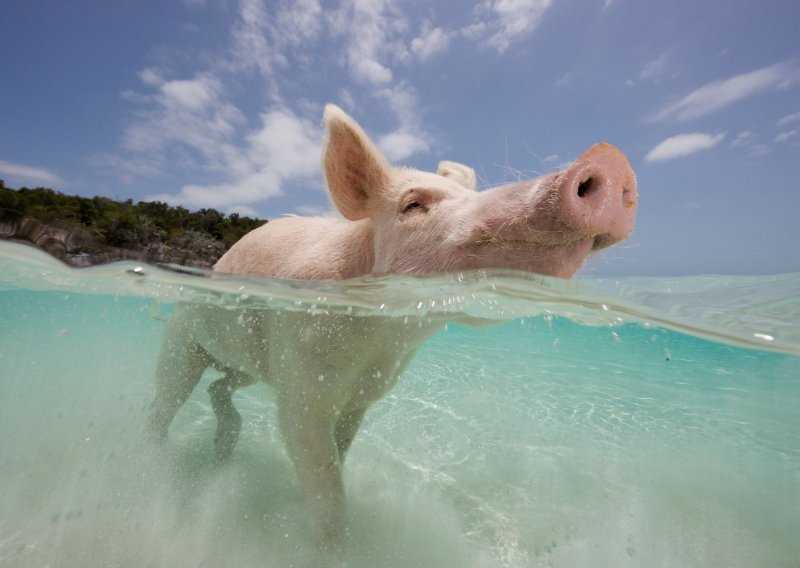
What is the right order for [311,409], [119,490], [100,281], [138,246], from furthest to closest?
[100,281]
[138,246]
[119,490]
[311,409]

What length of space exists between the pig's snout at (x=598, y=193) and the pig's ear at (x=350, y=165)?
1450 millimetres

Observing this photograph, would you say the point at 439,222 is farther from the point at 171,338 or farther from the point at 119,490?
the point at 119,490

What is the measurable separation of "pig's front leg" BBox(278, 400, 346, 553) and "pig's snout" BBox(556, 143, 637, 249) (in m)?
1.97

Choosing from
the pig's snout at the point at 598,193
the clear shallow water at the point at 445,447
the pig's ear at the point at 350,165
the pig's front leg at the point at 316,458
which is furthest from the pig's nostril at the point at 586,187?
the pig's front leg at the point at 316,458

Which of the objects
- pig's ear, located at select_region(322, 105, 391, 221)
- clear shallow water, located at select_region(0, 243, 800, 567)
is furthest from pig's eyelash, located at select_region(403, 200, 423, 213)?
clear shallow water, located at select_region(0, 243, 800, 567)

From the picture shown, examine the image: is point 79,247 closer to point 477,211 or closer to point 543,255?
point 477,211

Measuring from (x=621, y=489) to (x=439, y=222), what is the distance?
5045 mm

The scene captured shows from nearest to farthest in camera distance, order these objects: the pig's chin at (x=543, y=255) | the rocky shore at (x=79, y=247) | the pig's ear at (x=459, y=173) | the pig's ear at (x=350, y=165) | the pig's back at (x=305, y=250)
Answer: the pig's chin at (x=543, y=255)
the pig's ear at (x=350, y=165)
the pig's back at (x=305, y=250)
the pig's ear at (x=459, y=173)
the rocky shore at (x=79, y=247)

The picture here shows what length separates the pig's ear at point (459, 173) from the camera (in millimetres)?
3473

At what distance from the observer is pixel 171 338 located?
3934mm

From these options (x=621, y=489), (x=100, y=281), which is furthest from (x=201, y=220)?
(x=621, y=489)

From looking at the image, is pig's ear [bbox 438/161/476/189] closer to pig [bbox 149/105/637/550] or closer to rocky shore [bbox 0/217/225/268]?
pig [bbox 149/105/637/550]

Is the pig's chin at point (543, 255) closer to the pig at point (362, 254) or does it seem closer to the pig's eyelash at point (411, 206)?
the pig at point (362, 254)

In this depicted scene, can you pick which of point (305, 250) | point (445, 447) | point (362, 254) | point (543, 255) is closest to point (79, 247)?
point (305, 250)
